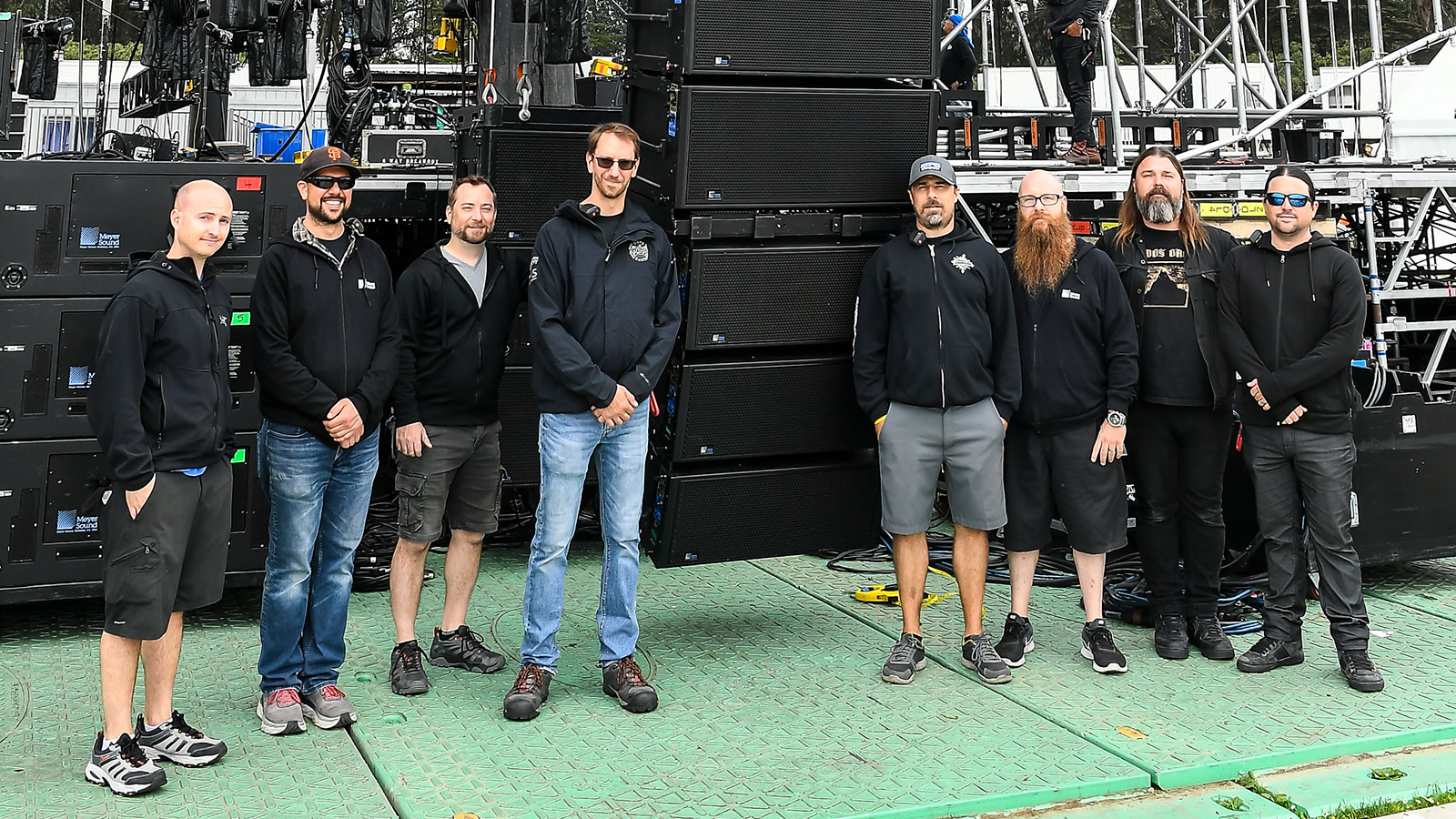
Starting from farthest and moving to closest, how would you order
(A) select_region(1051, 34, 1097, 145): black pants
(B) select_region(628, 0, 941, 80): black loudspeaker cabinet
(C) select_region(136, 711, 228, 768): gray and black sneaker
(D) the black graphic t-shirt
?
Result: 1. (A) select_region(1051, 34, 1097, 145): black pants
2. (D) the black graphic t-shirt
3. (B) select_region(628, 0, 941, 80): black loudspeaker cabinet
4. (C) select_region(136, 711, 228, 768): gray and black sneaker

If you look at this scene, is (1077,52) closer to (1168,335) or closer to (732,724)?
(1168,335)

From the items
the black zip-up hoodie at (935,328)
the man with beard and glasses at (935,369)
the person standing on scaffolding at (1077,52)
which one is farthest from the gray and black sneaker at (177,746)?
the person standing on scaffolding at (1077,52)

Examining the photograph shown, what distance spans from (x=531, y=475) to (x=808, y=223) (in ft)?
8.12

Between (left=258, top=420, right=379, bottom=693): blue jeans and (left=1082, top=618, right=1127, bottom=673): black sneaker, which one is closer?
(left=258, top=420, right=379, bottom=693): blue jeans

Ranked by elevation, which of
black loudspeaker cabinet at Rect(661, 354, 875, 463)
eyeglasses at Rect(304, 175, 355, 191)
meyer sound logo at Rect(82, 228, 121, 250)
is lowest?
black loudspeaker cabinet at Rect(661, 354, 875, 463)

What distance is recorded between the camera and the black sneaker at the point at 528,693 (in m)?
5.09

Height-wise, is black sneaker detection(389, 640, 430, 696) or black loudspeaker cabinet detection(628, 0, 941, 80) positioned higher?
black loudspeaker cabinet detection(628, 0, 941, 80)

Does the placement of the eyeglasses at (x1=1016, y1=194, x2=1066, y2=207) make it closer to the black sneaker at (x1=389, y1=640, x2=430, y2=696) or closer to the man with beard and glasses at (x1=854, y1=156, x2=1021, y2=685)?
the man with beard and glasses at (x1=854, y1=156, x2=1021, y2=685)

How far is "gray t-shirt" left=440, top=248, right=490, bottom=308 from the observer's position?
5.59m

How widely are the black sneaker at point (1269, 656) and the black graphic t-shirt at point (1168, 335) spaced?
1.09 meters

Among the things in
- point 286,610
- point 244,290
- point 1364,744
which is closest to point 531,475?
point 244,290

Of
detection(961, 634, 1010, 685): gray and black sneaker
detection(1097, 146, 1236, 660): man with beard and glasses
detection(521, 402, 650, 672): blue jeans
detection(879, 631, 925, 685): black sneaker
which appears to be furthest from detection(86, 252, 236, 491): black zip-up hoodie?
detection(1097, 146, 1236, 660): man with beard and glasses

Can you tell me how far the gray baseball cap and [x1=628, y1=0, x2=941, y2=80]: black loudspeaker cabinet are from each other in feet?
1.41

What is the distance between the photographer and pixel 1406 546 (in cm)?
692
